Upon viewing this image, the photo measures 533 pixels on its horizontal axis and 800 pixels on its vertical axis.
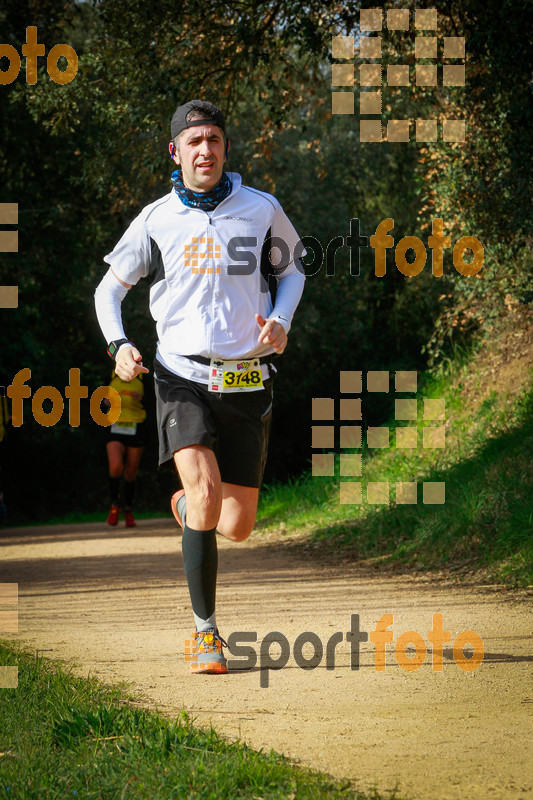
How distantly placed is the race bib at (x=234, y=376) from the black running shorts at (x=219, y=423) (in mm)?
35

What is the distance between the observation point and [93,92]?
1091cm

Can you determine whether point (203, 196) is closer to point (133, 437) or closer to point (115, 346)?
point (115, 346)

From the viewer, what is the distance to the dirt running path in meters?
3.05

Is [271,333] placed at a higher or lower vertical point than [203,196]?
lower

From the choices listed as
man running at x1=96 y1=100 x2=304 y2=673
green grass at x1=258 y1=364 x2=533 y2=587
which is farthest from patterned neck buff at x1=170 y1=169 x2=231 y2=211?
green grass at x1=258 y1=364 x2=533 y2=587

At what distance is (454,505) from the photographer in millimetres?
8641

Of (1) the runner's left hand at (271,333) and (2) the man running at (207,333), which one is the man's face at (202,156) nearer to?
(2) the man running at (207,333)

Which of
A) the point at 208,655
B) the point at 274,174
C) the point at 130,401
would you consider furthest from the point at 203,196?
the point at 274,174

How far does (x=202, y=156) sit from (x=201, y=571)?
1.93m

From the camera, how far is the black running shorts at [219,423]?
455cm

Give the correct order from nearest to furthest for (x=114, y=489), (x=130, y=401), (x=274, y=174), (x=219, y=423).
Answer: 1. (x=219, y=423)
2. (x=130, y=401)
3. (x=114, y=489)
4. (x=274, y=174)

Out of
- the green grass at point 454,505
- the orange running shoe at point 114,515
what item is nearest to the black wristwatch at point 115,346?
the green grass at point 454,505

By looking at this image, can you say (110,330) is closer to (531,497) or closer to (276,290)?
(276,290)

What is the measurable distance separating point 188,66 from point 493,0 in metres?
3.25
